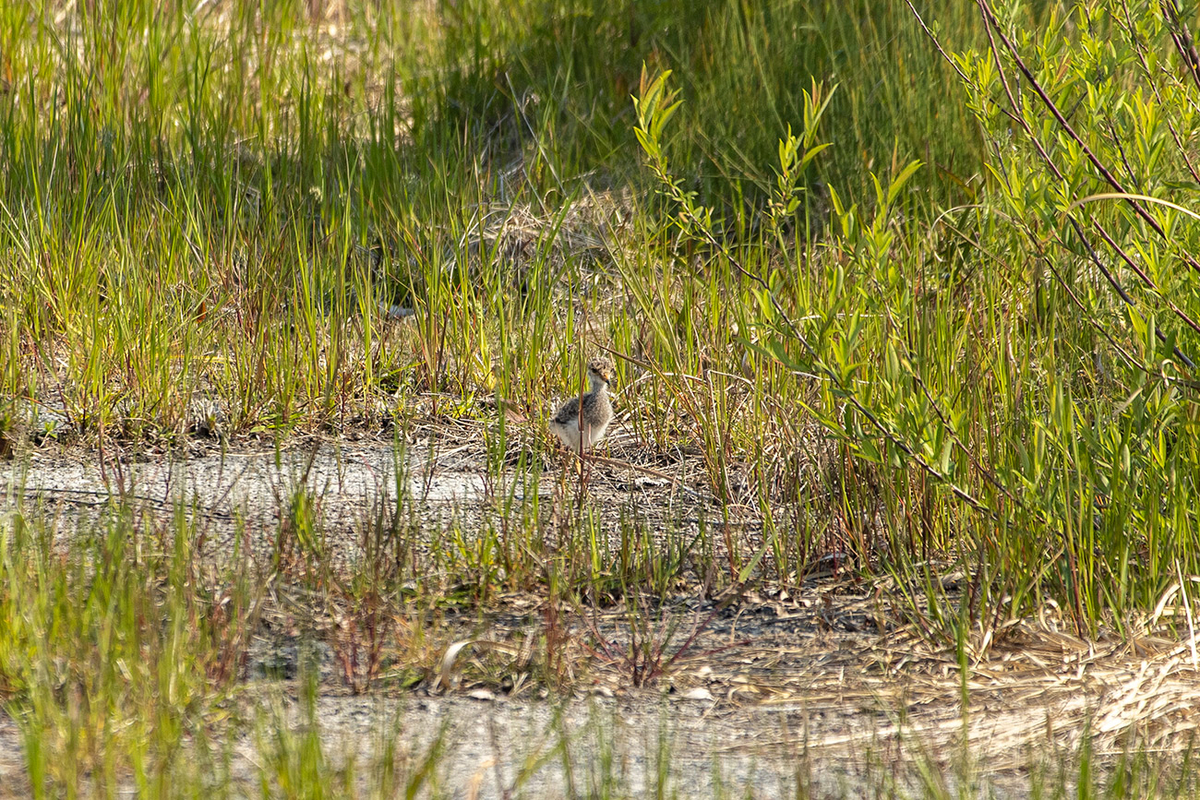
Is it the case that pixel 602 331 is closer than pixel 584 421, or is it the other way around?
pixel 584 421

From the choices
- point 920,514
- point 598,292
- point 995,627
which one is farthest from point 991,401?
point 598,292

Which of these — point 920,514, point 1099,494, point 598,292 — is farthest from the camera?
point 598,292

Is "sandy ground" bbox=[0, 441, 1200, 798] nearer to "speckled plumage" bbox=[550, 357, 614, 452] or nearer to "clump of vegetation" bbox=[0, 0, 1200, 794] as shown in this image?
"clump of vegetation" bbox=[0, 0, 1200, 794]

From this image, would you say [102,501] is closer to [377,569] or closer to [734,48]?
[377,569]

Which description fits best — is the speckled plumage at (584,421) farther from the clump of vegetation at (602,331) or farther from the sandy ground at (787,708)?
the sandy ground at (787,708)

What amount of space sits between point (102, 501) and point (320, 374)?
3.64ft

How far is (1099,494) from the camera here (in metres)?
3.34

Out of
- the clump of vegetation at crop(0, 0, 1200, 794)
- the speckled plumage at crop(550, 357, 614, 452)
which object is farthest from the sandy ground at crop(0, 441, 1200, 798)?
the speckled plumage at crop(550, 357, 614, 452)

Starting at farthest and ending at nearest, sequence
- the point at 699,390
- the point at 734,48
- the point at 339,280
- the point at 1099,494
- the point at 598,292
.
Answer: the point at 734,48 < the point at 598,292 < the point at 339,280 < the point at 699,390 < the point at 1099,494

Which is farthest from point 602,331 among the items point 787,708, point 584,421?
point 787,708

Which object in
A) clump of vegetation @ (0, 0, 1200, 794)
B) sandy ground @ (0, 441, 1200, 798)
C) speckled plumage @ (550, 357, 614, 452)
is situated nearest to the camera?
sandy ground @ (0, 441, 1200, 798)

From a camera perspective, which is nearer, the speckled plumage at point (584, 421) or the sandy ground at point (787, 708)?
the sandy ground at point (787, 708)

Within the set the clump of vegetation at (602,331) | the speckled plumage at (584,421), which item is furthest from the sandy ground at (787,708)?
the speckled plumage at (584,421)

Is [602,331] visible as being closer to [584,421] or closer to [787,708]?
[584,421]
